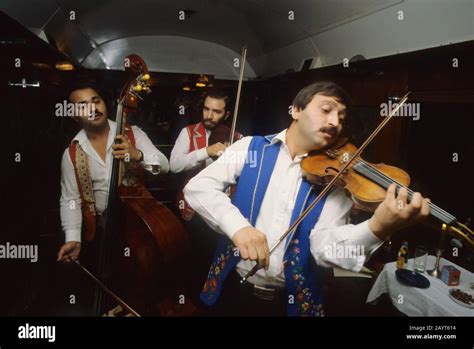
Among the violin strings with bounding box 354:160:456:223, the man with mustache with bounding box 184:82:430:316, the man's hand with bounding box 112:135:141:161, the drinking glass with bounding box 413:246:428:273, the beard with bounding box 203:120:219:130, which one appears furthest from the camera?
the drinking glass with bounding box 413:246:428:273

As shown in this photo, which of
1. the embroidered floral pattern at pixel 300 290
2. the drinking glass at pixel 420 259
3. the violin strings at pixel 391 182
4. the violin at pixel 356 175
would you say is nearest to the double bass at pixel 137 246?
the embroidered floral pattern at pixel 300 290

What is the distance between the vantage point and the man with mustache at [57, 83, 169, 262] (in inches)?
58.8

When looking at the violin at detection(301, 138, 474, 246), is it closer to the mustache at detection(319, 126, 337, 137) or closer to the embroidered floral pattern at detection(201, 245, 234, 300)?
the mustache at detection(319, 126, 337, 137)

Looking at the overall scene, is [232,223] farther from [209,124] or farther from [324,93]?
[209,124]

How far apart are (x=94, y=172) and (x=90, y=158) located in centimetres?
8

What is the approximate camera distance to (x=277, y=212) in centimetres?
121

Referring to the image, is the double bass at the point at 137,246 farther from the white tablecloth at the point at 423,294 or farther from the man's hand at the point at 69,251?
the white tablecloth at the point at 423,294

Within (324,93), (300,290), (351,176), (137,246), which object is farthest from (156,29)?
(300,290)

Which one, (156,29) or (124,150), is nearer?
(124,150)

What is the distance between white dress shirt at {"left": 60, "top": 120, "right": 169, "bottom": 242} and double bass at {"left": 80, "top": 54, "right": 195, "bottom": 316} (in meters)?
0.09

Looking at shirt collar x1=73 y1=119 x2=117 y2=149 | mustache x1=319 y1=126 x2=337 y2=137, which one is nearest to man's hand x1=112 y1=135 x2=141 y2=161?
shirt collar x1=73 y1=119 x2=117 y2=149

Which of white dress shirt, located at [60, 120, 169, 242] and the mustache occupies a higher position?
the mustache

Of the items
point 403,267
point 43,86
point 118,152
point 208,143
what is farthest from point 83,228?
point 403,267

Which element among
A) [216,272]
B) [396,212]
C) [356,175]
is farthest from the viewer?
[216,272]
